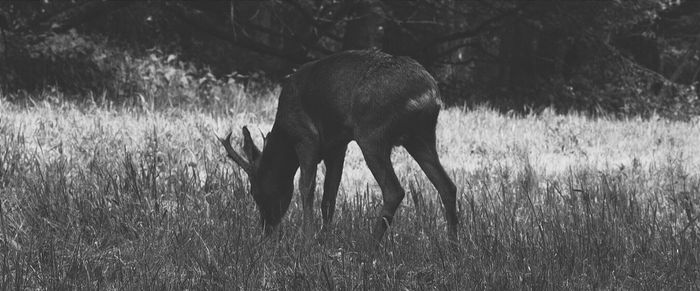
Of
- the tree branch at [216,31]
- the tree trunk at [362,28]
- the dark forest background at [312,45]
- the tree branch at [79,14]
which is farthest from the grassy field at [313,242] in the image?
the tree branch at [216,31]

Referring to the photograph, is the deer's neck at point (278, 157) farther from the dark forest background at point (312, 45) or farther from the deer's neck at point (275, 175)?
the dark forest background at point (312, 45)

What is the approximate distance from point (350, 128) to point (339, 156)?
52 centimetres

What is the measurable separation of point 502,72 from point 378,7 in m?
6.64

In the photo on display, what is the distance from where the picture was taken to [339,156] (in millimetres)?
5941

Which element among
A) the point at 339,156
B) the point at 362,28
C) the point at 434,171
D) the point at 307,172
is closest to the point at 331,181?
the point at 339,156

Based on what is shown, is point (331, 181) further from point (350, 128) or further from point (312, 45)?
point (312, 45)

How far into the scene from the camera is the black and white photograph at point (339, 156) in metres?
4.79

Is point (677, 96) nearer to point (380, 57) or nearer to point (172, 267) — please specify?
point (380, 57)

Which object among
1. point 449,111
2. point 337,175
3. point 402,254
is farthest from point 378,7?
point 402,254

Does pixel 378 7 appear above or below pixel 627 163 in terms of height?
above

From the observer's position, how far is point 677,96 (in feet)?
58.2

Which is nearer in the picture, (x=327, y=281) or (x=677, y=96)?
(x=327, y=281)

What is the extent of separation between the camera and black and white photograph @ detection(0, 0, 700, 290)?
4785mm

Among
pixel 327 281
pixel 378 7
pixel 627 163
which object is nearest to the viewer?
pixel 327 281
